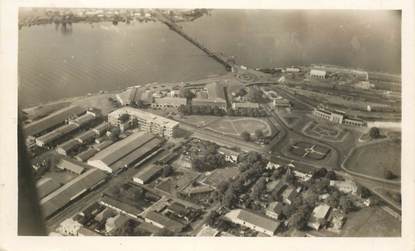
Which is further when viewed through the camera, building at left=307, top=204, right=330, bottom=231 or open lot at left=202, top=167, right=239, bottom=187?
open lot at left=202, top=167, right=239, bottom=187

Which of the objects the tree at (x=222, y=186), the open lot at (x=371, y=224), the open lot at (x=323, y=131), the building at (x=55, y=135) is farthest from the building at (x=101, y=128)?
the open lot at (x=371, y=224)

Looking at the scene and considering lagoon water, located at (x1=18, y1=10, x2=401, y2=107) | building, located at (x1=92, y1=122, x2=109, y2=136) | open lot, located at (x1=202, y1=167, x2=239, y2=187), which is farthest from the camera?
building, located at (x1=92, y1=122, x2=109, y2=136)

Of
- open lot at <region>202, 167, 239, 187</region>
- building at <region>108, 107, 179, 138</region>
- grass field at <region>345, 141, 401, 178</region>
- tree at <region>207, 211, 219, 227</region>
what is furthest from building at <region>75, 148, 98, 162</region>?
grass field at <region>345, 141, 401, 178</region>

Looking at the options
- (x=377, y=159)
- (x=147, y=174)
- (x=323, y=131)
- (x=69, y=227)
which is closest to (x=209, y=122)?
(x=147, y=174)

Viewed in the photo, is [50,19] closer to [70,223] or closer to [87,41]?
[87,41]

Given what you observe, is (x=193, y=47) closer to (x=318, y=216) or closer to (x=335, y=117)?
(x=335, y=117)

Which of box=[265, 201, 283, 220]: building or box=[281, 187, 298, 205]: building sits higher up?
box=[281, 187, 298, 205]: building

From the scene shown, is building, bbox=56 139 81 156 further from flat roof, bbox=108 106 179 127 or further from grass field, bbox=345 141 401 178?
grass field, bbox=345 141 401 178
